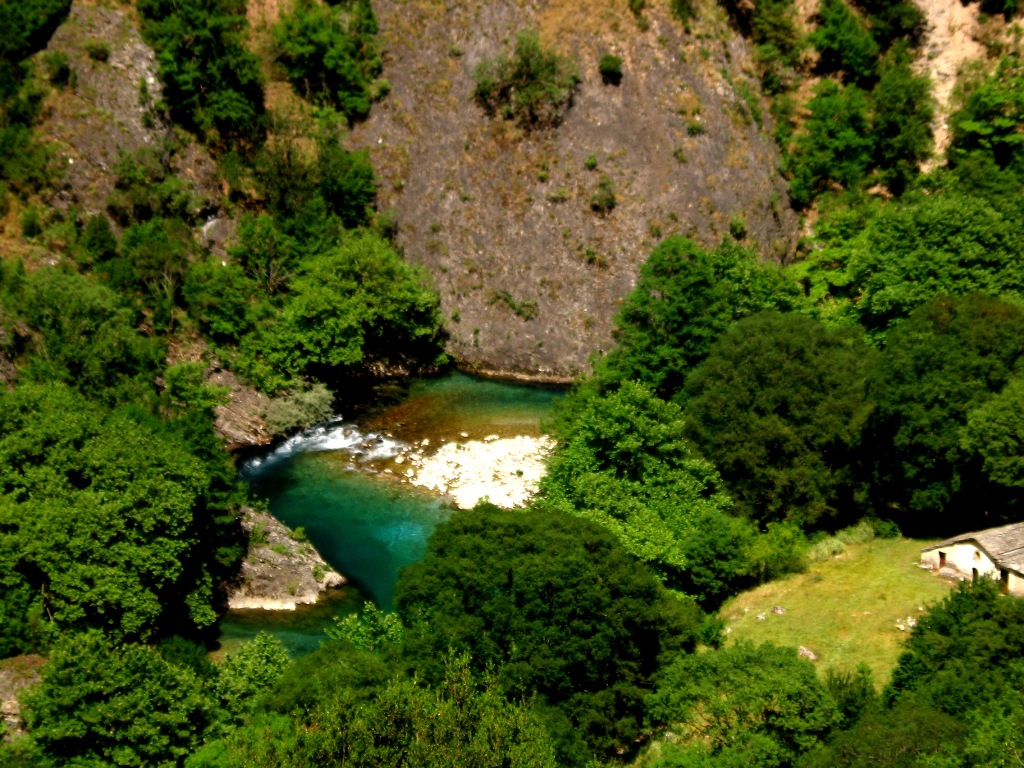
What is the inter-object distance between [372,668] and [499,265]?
107ft

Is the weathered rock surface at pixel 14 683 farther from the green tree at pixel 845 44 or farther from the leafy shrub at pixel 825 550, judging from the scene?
the green tree at pixel 845 44

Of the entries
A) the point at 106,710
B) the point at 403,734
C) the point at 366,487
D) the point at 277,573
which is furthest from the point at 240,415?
the point at 403,734

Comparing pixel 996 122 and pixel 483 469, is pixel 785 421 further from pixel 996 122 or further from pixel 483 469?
pixel 996 122

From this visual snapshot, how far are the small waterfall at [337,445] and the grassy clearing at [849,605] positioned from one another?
19.2 metres

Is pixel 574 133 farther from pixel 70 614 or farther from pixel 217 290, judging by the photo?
pixel 70 614

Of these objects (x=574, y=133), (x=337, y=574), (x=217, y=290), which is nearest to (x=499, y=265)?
(x=574, y=133)

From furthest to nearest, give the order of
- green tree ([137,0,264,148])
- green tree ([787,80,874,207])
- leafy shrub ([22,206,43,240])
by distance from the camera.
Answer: green tree ([787,80,874,207])
green tree ([137,0,264,148])
leafy shrub ([22,206,43,240])

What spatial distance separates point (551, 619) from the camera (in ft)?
121

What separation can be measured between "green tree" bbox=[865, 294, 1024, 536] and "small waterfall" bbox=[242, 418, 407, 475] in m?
22.4

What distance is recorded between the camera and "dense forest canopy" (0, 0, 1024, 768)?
34.6 m

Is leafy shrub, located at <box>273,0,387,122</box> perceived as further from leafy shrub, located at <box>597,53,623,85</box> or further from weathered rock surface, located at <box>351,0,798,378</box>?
leafy shrub, located at <box>597,53,623,85</box>

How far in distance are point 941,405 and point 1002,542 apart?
580 cm

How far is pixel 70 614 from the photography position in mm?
40000

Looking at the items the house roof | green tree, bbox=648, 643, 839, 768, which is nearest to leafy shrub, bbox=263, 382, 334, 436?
green tree, bbox=648, 643, 839, 768
